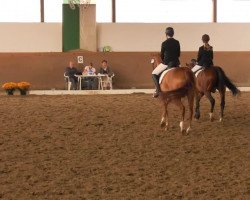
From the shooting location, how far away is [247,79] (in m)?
21.3

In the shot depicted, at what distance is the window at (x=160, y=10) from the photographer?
21453 mm

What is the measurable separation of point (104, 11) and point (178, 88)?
39.3ft

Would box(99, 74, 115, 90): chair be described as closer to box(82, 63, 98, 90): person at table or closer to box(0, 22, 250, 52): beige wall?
box(82, 63, 98, 90): person at table

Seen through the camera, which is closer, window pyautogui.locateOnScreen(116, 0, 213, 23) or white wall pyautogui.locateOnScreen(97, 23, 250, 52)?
white wall pyautogui.locateOnScreen(97, 23, 250, 52)

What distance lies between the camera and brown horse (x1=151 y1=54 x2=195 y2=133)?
9.83 m

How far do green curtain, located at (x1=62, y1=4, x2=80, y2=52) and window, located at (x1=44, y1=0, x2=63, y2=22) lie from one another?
1.34ft

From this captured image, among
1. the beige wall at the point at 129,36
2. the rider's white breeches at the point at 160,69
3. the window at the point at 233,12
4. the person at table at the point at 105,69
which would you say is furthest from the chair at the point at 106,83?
the rider's white breeches at the point at 160,69

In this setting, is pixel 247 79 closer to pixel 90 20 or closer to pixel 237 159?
pixel 90 20

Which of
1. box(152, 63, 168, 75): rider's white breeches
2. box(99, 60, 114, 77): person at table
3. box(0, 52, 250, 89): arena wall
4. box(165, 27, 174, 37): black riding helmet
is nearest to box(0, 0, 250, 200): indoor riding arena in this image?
box(0, 52, 250, 89): arena wall

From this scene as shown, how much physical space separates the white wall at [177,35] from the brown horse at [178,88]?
10895 millimetres

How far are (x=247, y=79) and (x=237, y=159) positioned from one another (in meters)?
13.8

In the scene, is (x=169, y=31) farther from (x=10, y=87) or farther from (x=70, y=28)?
(x=70, y=28)

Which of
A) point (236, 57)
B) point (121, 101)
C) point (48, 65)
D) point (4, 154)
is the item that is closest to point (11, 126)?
point (4, 154)

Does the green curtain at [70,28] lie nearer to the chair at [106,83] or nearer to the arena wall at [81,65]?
the arena wall at [81,65]
